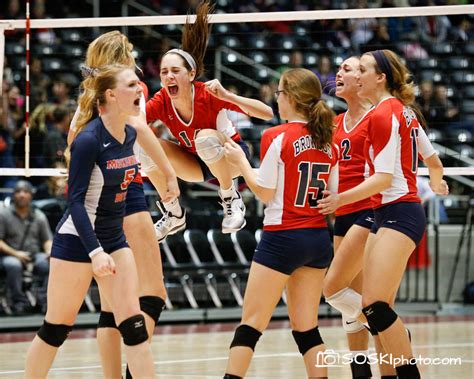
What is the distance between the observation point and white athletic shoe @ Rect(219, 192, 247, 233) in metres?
7.86

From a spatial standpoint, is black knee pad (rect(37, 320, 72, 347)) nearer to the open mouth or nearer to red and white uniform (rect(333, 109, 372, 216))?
the open mouth

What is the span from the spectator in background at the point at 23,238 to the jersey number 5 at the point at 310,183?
641 cm

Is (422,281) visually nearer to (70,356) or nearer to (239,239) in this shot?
(239,239)

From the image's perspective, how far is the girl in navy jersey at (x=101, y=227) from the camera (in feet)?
19.6

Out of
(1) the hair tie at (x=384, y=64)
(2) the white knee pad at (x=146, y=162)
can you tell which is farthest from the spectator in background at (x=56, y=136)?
(1) the hair tie at (x=384, y=64)

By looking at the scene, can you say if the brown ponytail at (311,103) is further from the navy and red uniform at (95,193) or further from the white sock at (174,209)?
the white sock at (174,209)

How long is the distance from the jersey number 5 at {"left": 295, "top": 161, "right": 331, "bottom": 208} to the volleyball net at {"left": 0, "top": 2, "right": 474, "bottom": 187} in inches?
171

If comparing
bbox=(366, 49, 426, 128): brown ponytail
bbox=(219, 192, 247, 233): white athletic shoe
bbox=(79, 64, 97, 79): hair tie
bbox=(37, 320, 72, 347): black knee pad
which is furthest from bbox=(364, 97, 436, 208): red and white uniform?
bbox=(37, 320, 72, 347): black knee pad

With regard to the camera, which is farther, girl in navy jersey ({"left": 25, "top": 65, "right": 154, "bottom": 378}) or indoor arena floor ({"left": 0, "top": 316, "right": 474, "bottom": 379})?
indoor arena floor ({"left": 0, "top": 316, "right": 474, "bottom": 379})

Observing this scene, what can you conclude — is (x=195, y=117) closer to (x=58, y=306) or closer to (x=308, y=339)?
(x=308, y=339)

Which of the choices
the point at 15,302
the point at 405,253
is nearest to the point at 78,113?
the point at 405,253

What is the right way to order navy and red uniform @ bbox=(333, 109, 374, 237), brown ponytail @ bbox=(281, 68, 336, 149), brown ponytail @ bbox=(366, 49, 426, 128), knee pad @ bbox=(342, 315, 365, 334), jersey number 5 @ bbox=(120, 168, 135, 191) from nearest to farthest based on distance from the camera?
jersey number 5 @ bbox=(120, 168, 135, 191) < brown ponytail @ bbox=(281, 68, 336, 149) < brown ponytail @ bbox=(366, 49, 426, 128) < navy and red uniform @ bbox=(333, 109, 374, 237) < knee pad @ bbox=(342, 315, 365, 334)

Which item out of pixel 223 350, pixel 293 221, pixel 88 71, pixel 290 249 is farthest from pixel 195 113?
pixel 223 350

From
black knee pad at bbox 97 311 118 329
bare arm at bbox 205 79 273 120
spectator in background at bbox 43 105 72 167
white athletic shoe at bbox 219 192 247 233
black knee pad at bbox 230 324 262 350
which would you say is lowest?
spectator in background at bbox 43 105 72 167
